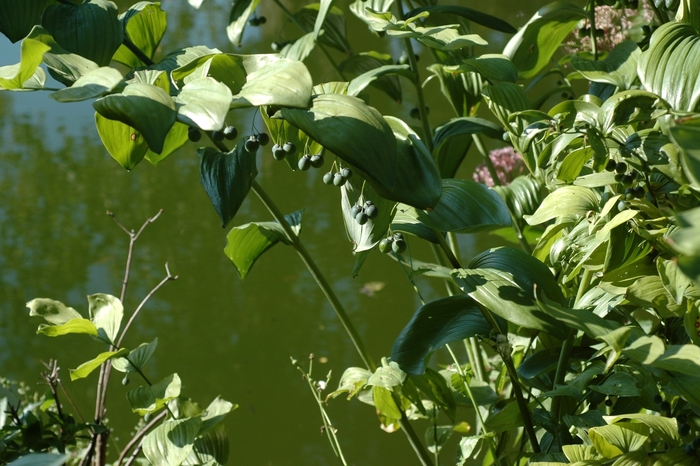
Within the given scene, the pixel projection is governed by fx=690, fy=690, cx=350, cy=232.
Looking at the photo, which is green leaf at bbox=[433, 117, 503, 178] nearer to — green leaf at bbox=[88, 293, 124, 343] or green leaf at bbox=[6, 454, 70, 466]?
green leaf at bbox=[88, 293, 124, 343]

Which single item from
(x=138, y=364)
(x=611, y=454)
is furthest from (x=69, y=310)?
Result: (x=611, y=454)

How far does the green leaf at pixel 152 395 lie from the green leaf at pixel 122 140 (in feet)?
0.90

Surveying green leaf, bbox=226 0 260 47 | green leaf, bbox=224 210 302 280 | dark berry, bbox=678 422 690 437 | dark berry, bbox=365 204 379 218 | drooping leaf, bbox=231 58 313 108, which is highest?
drooping leaf, bbox=231 58 313 108

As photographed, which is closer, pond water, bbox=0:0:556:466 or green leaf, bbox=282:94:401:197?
green leaf, bbox=282:94:401:197

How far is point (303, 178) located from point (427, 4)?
1173 millimetres

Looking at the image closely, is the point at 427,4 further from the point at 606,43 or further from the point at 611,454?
the point at 611,454

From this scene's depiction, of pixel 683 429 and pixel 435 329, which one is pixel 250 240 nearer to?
pixel 435 329

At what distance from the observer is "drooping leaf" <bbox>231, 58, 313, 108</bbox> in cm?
44

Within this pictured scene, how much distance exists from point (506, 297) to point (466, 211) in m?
0.09

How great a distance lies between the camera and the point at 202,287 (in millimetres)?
1896

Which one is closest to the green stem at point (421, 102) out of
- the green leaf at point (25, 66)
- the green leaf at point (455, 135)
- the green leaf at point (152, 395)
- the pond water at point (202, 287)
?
the green leaf at point (455, 135)

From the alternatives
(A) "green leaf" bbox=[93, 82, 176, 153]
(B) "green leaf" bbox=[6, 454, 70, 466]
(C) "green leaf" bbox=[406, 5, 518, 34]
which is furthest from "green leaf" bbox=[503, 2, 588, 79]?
(B) "green leaf" bbox=[6, 454, 70, 466]

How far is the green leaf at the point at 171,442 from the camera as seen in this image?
785mm

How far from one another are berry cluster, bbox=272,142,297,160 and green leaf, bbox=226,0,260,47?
56 cm
